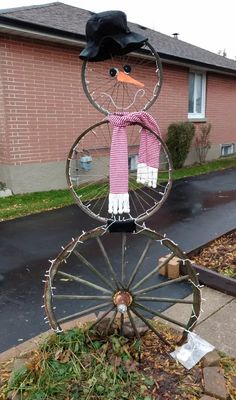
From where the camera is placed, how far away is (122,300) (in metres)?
2.38

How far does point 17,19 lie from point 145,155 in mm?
5673

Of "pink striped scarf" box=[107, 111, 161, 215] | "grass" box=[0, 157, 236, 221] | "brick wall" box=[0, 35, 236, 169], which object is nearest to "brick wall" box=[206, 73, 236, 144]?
"brick wall" box=[0, 35, 236, 169]

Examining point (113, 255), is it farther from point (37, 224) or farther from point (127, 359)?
point (127, 359)

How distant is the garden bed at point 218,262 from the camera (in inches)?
142

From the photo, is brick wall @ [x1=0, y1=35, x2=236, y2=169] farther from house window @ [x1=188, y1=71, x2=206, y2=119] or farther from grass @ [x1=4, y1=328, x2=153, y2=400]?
grass @ [x1=4, y1=328, x2=153, y2=400]

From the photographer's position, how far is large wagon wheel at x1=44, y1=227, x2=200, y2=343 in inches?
92.4

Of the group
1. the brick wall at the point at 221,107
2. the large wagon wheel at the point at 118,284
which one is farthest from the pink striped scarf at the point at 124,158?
the brick wall at the point at 221,107

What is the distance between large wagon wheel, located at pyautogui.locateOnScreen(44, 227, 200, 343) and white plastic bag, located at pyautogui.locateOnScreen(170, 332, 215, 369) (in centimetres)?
8

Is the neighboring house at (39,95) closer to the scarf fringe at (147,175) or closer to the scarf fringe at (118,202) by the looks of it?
the scarf fringe at (147,175)

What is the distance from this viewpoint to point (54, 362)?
2.24m

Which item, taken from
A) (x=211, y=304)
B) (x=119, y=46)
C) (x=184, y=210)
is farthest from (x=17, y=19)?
(x=211, y=304)

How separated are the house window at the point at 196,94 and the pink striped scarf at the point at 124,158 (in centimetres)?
1137

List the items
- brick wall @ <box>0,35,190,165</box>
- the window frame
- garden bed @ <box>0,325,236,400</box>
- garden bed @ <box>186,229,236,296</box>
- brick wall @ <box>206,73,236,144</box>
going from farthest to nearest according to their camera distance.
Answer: the window frame
brick wall @ <box>206,73,236,144</box>
brick wall @ <box>0,35,190,165</box>
garden bed @ <box>186,229,236,296</box>
garden bed @ <box>0,325,236,400</box>

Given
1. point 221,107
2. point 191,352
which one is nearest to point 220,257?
point 191,352
